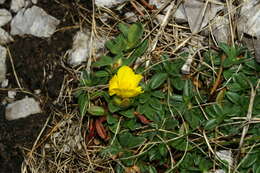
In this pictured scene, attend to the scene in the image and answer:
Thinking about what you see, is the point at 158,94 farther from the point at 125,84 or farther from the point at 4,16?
the point at 4,16

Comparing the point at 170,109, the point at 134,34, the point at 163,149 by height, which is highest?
the point at 134,34

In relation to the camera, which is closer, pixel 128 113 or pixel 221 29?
pixel 128 113

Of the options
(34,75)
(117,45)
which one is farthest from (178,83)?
(34,75)

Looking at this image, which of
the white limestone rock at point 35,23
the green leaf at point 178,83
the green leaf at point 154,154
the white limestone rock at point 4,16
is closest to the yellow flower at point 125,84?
the green leaf at point 178,83

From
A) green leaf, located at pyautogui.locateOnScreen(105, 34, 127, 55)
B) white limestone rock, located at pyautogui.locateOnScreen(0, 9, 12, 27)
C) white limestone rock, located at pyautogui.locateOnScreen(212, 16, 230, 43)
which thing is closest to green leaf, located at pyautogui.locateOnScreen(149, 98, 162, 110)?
green leaf, located at pyautogui.locateOnScreen(105, 34, 127, 55)

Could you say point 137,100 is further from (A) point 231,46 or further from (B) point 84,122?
(A) point 231,46

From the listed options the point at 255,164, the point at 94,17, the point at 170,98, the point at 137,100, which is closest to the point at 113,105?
the point at 137,100

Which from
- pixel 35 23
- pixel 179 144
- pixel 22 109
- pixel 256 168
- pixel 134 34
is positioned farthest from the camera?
pixel 35 23
